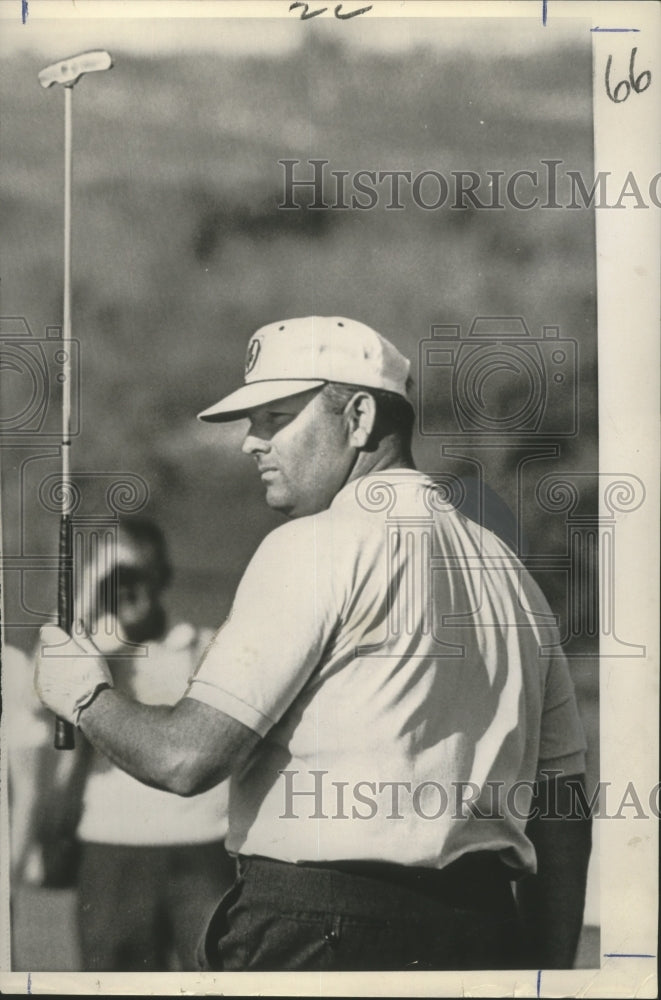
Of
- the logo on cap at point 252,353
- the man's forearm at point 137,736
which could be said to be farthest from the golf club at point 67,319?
the logo on cap at point 252,353

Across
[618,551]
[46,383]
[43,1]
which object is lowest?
[618,551]

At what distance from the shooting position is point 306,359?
4.06 m

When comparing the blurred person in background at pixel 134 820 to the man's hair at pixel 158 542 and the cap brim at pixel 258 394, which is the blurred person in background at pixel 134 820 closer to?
the man's hair at pixel 158 542

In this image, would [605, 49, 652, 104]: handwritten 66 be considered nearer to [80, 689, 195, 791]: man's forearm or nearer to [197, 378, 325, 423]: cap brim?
[197, 378, 325, 423]: cap brim

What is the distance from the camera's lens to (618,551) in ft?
13.6

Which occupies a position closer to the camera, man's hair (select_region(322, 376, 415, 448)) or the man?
the man

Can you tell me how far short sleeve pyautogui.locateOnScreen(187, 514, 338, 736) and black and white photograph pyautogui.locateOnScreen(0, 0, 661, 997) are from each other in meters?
0.02

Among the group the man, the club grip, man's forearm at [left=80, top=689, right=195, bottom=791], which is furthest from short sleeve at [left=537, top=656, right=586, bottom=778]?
the club grip

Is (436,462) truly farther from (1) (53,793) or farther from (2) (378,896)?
(1) (53,793)

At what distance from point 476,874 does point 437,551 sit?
38.8 inches

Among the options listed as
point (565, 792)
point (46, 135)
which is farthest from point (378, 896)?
point (46, 135)

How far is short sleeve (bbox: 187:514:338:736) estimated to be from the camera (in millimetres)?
3916

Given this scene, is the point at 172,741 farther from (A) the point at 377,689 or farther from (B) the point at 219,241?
(B) the point at 219,241

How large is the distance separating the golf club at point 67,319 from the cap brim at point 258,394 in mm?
439
